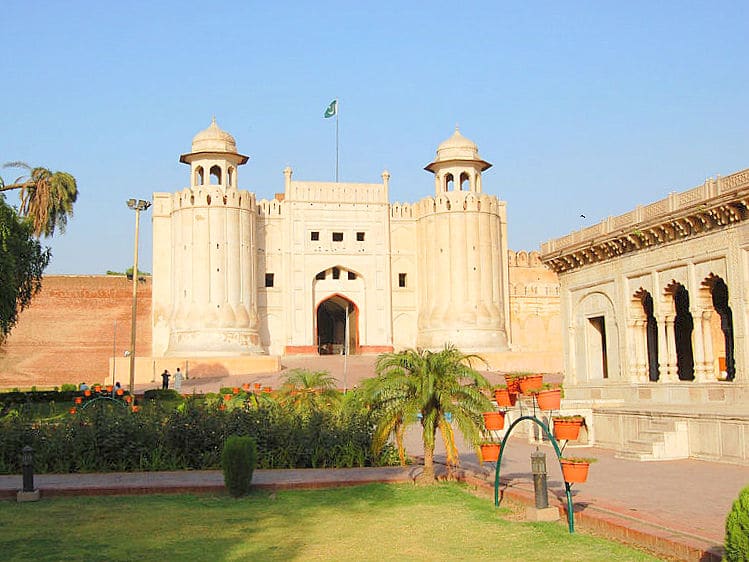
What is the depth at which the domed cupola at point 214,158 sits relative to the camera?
40.9 m

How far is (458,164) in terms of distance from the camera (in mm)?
43031

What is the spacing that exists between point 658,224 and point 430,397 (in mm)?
8805

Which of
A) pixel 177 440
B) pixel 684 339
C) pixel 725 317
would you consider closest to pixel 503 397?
pixel 177 440

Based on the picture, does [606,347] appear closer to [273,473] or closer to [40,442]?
[273,473]

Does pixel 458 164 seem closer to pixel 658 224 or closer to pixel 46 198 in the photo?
pixel 46 198

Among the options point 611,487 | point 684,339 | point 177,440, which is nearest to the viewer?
point 611,487

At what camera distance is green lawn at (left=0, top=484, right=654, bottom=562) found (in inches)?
284

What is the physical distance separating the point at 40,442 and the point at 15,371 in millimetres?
32652

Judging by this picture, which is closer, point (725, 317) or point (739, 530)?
point (739, 530)

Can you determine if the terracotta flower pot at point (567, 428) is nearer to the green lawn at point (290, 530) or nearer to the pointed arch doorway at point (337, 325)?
the green lawn at point (290, 530)

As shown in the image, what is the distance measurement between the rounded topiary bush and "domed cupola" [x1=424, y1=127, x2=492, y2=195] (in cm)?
3377

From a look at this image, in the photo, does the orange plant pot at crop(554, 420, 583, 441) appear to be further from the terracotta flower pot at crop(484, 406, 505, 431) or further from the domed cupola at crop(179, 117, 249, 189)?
the domed cupola at crop(179, 117, 249, 189)

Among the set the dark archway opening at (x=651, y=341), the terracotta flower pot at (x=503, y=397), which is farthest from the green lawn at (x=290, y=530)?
the dark archway opening at (x=651, y=341)

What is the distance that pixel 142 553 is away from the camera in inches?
289
